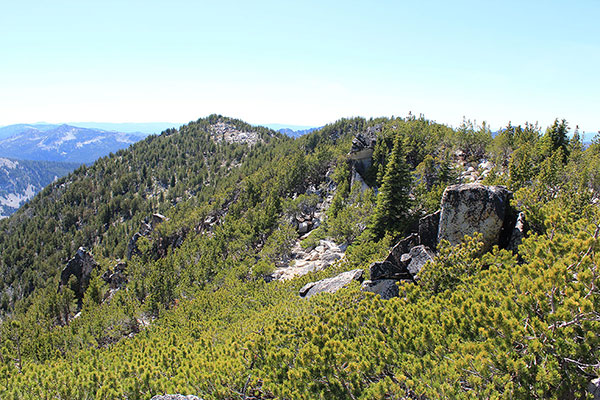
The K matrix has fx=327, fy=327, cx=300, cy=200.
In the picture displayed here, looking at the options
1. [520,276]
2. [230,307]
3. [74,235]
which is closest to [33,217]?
[74,235]

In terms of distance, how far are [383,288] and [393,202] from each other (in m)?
18.8

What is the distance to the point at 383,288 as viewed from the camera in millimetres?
17312

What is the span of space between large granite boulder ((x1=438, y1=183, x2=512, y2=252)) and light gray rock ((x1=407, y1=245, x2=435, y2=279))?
73.1 inches

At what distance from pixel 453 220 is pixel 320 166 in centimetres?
5991

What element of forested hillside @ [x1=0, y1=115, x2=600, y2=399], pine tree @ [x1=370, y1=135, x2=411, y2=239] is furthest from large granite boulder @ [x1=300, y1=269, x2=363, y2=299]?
pine tree @ [x1=370, y1=135, x2=411, y2=239]

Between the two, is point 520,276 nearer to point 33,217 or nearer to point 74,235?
point 74,235

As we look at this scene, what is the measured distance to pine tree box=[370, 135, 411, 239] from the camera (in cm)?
3400

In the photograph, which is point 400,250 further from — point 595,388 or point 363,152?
point 363,152

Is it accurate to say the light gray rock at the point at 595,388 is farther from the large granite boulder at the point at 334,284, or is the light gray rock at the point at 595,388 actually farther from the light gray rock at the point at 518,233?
the large granite boulder at the point at 334,284

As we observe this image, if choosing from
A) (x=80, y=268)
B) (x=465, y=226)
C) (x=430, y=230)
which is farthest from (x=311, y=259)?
(x=80, y=268)

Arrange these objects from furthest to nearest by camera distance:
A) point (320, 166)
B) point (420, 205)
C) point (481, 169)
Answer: point (320, 166) → point (481, 169) → point (420, 205)

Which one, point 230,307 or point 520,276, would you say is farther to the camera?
point 230,307

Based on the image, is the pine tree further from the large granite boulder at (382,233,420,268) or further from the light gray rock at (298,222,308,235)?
the light gray rock at (298,222,308,235)

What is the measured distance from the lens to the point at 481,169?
1604 inches
